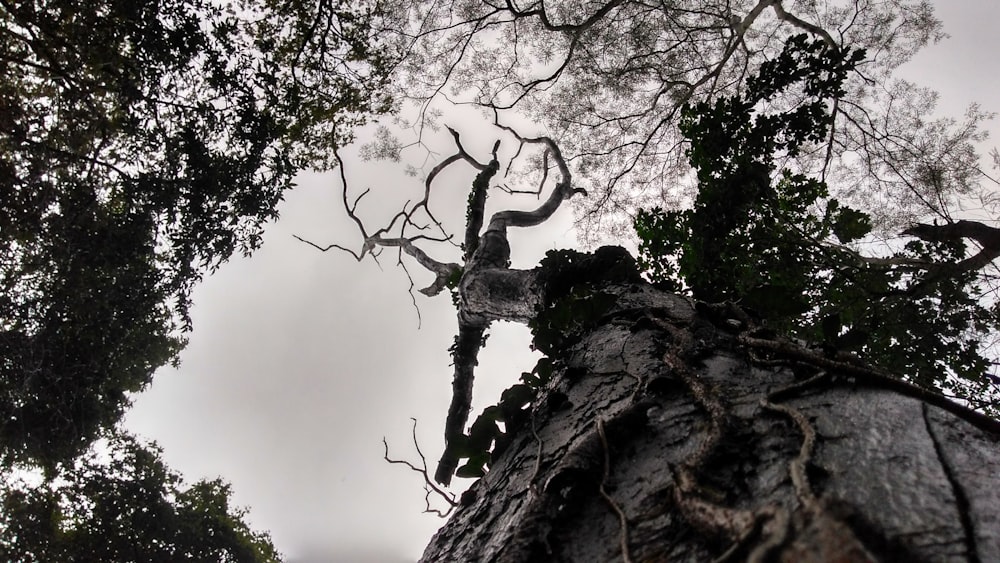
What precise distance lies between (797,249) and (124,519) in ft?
35.2

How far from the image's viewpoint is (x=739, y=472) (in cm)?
102

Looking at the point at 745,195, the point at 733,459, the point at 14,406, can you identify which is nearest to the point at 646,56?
the point at 745,195

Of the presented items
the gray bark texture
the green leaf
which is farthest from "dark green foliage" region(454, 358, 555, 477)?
the green leaf

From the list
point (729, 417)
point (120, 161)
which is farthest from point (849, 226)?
point (120, 161)

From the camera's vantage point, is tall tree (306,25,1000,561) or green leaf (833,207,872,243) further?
green leaf (833,207,872,243)

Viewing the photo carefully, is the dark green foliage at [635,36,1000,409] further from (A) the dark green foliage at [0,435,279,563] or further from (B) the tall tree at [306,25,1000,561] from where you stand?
(A) the dark green foliage at [0,435,279,563]

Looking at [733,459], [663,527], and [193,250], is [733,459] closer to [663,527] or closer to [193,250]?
[663,527]

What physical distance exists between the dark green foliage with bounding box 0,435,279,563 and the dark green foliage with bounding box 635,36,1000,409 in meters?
9.18

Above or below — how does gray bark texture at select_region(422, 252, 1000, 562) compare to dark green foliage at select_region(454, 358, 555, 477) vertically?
below

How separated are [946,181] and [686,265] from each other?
5697mm

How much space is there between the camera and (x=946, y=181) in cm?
716

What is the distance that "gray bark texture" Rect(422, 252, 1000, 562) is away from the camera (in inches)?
27.9

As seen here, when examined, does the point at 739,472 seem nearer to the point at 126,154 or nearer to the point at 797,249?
the point at 797,249

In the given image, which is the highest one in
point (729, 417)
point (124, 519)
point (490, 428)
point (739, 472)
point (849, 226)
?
point (124, 519)
